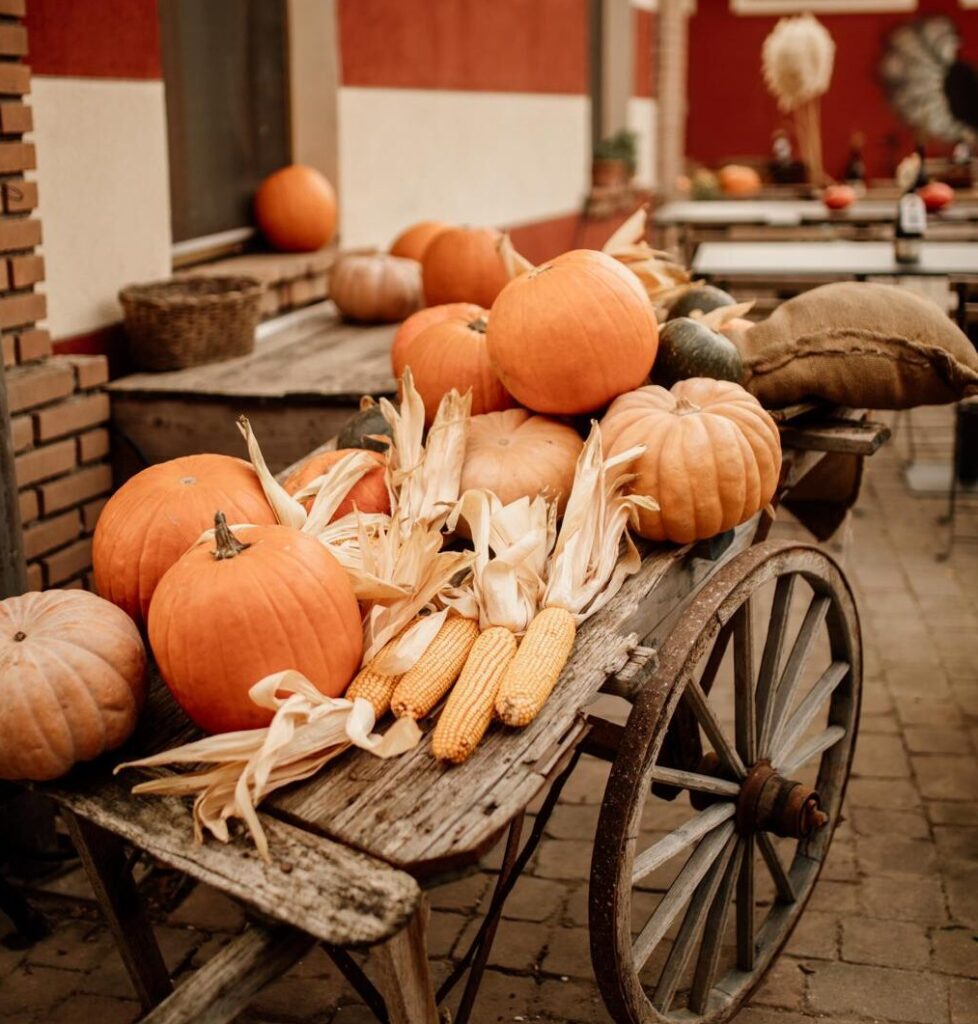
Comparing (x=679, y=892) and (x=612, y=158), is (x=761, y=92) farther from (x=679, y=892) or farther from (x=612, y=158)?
(x=679, y=892)

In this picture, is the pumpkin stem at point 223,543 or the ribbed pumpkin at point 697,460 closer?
the pumpkin stem at point 223,543

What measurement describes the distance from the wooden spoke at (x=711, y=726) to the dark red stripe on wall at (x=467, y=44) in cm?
413

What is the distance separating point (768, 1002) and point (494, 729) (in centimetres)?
135

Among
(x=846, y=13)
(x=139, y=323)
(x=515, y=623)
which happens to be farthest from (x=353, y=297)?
(x=846, y=13)

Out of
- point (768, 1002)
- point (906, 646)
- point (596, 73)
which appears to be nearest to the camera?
point (768, 1002)

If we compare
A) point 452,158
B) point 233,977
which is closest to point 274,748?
point 233,977

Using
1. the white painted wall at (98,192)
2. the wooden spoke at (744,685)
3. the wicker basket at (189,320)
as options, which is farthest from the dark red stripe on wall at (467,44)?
the wooden spoke at (744,685)

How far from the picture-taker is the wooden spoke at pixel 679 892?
2.14 m

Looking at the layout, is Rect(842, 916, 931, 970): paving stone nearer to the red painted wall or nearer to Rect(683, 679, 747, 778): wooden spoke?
Rect(683, 679, 747, 778): wooden spoke

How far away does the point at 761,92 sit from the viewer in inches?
749

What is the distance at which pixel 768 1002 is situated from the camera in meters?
2.71

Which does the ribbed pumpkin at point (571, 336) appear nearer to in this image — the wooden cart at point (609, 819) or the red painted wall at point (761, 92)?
the wooden cart at point (609, 819)

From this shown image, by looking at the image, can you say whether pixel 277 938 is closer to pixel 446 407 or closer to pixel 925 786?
pixel 446 407

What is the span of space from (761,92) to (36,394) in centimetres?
1775
